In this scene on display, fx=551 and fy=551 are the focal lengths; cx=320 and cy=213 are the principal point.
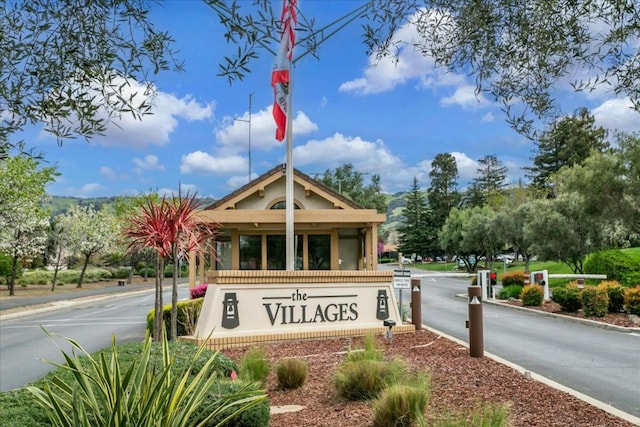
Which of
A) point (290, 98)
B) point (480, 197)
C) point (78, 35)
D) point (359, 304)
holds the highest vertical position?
point (480, 197)

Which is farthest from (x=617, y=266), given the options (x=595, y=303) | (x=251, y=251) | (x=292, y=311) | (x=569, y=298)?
(x=292, y=311)

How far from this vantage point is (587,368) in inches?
355

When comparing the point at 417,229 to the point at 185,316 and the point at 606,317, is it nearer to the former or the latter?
the point at 606,317

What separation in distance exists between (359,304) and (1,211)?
22.3 meters

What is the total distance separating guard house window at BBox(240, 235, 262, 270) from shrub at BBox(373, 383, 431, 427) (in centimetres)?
1695

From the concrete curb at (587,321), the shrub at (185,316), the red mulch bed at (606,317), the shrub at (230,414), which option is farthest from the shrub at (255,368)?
the red mulch bed at (606,317)

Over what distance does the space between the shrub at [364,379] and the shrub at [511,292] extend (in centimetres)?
1873

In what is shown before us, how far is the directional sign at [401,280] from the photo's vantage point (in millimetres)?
12531

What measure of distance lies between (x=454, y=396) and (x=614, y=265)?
65.7ft

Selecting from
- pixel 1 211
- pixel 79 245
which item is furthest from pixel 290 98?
pixel 79 245

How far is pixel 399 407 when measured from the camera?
189 inches

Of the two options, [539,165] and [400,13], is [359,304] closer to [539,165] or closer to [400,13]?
[400,13]

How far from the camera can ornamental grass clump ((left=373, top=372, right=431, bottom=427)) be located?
4.79 m

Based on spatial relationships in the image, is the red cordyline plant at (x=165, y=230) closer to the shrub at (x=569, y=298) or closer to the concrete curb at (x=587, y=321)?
the concrete curb at (x=587, y=321)
